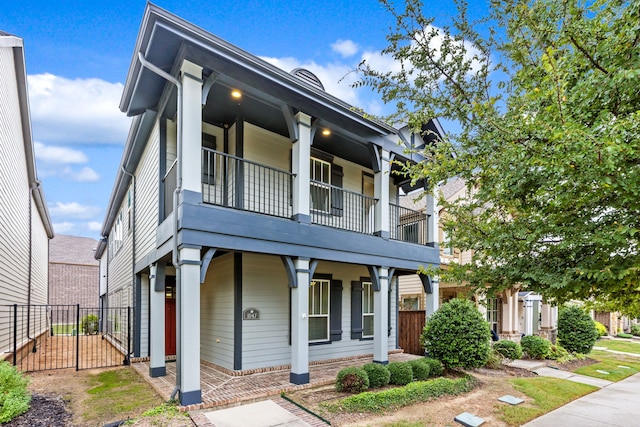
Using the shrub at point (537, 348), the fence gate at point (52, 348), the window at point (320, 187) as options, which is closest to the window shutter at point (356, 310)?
the window at point (320, 187)

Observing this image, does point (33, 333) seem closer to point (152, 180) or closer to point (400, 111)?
point (152, 180)

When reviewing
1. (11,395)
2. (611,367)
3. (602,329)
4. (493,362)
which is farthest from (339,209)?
(602,329)

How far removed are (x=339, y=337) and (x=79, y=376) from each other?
658cm

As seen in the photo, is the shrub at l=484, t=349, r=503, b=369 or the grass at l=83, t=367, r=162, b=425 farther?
the shrub at l=484, t=349, r=503, b=369

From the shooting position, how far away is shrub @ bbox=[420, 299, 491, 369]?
8.95 metres

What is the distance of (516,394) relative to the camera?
805 cm

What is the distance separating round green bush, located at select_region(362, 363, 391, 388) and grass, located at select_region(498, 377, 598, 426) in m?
2.18

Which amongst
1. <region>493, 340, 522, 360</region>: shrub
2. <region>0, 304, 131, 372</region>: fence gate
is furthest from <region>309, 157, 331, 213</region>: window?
<region>493, 340, 522, 360</region>: shrub

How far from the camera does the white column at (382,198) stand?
9.88 meters

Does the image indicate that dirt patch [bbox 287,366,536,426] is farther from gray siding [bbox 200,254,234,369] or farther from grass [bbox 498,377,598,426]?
gray siding [bbox 200,254,234,369]

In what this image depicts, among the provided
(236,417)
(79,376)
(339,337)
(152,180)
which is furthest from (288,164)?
(79,376)

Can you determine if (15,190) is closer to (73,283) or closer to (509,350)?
(509,350)

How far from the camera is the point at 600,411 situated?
7199 millimetres

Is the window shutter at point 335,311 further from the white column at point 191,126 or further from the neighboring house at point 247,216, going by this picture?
the white column at point 191,126
